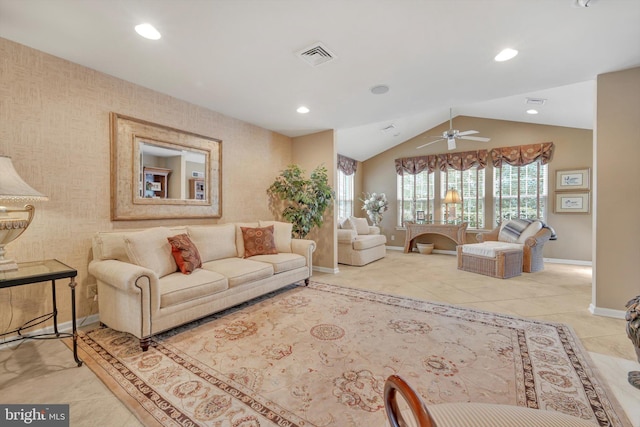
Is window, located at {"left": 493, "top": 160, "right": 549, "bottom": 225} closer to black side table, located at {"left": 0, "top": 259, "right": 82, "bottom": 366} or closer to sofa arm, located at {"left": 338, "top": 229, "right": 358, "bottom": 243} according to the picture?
sofa arm, located at {"left": 338, "top": 229, "right": 358, "bottom": 243}

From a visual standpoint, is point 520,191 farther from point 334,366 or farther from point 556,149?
point 334,366

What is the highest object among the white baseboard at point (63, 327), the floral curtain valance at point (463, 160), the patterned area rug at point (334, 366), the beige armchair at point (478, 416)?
the floral curtain valance at point (463, 160)

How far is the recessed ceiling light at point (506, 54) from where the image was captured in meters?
2.36

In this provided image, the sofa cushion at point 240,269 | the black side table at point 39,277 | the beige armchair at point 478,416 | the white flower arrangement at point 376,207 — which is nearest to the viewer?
the beige armchair at point 478,416

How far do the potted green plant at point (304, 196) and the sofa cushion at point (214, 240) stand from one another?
1.16m

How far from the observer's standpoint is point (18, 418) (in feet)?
4.76

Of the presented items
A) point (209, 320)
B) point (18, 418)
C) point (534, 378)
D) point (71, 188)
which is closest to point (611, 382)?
point (534, 378)

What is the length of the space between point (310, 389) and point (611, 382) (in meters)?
1.94

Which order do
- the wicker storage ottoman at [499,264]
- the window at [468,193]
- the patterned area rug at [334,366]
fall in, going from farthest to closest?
the window at [468,193]
the wicker storage ottoman at [499,264]
the patterned area rug at [334,366]

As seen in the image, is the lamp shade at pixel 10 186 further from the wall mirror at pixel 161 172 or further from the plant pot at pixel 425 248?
the plant pot at pixel 425 248

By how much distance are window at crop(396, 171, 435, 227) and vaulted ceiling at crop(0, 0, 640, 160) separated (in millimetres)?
3875

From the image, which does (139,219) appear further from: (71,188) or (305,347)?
(305,347)

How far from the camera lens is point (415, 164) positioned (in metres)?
7.17

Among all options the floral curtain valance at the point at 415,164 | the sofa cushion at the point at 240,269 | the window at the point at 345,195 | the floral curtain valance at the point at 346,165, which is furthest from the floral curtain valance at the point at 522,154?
the sofa cushion at the point at 240,269
